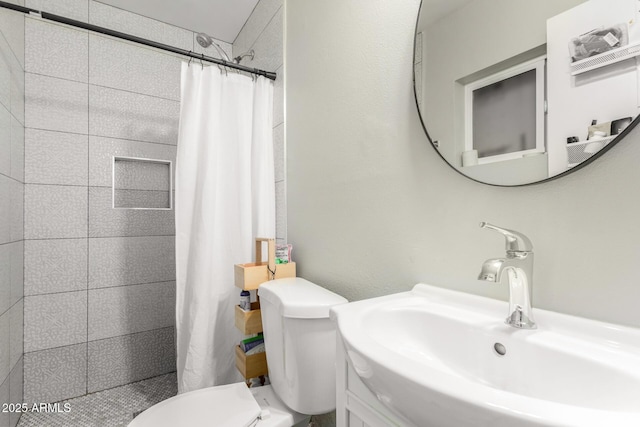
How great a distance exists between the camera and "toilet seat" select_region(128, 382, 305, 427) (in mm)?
1015

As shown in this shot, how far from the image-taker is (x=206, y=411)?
42.2 inches

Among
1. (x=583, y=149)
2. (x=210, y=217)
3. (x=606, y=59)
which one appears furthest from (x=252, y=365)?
(x=606, y=59)

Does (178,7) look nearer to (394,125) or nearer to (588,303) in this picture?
(394,125)

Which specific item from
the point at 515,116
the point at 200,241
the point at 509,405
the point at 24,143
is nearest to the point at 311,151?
the point at 200,241

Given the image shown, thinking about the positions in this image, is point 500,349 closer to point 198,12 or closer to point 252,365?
point 252,365

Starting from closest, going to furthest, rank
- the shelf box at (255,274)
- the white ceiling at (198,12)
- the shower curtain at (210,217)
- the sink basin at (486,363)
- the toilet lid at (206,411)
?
the sink basin at (486,363) → the toilet lid at (206,411) → the shelf box at (255,274) → the shower curtain at (210,217) → the white ceiling at (198,12)

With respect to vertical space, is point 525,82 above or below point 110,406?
above

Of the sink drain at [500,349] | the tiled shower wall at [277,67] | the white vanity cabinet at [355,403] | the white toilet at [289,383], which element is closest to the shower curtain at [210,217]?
the tiled shower wall at [277,67]

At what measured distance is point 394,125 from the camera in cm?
104

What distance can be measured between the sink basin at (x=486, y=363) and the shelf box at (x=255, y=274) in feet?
2.33

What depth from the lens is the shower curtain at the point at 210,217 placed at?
149cm

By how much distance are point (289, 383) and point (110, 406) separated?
136 centimetres

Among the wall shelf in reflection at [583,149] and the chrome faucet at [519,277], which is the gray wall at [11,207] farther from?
the wall shelf in reflection at [583,149]

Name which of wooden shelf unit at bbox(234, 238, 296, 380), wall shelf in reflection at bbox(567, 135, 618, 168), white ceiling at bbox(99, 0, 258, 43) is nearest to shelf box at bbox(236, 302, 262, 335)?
wooden shelf unit at bbox(234, 238, 296, 380)
